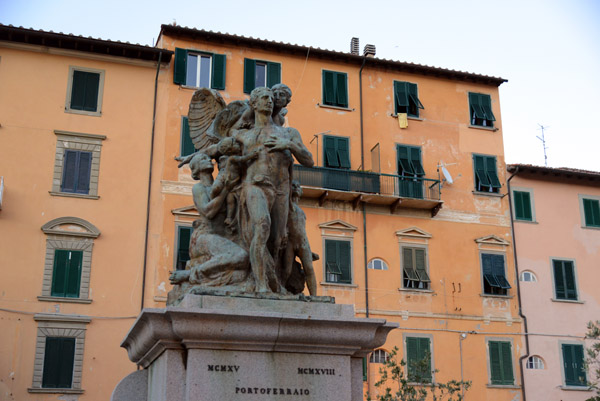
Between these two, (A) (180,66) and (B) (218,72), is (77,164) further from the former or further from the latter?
(B) (218,72)

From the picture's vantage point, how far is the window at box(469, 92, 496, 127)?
32.4m

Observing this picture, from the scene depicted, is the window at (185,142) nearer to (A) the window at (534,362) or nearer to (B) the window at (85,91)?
(B) the window at (85,91)

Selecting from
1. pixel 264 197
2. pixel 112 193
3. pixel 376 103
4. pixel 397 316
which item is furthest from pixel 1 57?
pixel 264 197

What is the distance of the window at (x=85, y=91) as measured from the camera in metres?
27.7

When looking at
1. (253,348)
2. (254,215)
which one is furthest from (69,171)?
(253,348)

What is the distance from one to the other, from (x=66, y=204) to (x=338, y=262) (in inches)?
364

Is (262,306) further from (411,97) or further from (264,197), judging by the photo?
(411,97)

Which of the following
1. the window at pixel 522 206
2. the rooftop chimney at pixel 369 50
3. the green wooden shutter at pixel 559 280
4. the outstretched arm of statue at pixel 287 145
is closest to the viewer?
the outstretched arm of statue at pixel 287 145

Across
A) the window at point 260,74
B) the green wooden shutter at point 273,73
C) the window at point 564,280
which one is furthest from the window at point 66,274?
the window at point 564,280

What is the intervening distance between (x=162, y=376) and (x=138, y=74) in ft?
73.3

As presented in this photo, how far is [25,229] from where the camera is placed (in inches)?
1023

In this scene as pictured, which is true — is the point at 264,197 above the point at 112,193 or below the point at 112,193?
below

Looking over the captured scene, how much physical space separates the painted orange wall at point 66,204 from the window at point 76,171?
0.41m

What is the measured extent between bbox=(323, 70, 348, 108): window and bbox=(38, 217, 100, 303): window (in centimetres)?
983
